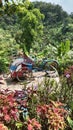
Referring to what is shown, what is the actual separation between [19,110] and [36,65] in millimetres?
5948

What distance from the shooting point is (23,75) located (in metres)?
9.91

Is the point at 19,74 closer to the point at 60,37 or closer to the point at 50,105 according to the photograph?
the point at 50,105

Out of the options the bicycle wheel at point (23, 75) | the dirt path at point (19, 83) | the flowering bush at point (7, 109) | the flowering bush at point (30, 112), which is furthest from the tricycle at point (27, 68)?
the flowering bush at point (7, 109)

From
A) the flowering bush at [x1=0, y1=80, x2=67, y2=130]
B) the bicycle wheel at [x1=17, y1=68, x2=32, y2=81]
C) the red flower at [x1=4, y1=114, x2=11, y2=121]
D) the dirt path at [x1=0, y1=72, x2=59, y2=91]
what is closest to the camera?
the red flower at [x1=4, y1=114, x2=11, y2=121]

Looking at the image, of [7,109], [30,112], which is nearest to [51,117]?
[30,112]

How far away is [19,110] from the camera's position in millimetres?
5129

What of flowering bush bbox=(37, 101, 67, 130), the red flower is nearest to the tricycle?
flowering bush bbox=(37, 101, 67, 130)

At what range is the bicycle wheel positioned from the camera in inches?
387

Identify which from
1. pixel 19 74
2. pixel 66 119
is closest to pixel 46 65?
pixel 19 74

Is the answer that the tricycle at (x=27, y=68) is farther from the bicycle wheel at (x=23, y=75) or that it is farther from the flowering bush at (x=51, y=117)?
the flowering bush at (x=51, y=117)

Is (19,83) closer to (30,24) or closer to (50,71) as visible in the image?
(50,71)

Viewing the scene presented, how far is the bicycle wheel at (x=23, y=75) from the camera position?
9834mm

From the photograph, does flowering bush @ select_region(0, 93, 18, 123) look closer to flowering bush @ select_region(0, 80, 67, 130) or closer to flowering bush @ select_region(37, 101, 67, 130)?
flowering bush @ select_region(0, 80, 67, 130)

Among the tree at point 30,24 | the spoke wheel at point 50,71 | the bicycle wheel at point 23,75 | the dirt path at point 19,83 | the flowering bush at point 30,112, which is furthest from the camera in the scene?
the tree at point 30,24
